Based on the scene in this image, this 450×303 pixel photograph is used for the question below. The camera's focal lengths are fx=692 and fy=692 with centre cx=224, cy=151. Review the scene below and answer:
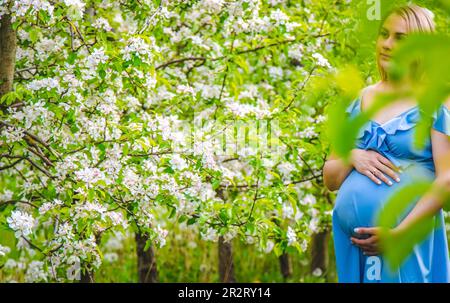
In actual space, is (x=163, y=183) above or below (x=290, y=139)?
below

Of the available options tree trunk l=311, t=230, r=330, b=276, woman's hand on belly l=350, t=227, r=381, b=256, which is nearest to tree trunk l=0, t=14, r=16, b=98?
woman's hand on belly l=350, t=227, r=381, b=256

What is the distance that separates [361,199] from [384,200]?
0.08 metres

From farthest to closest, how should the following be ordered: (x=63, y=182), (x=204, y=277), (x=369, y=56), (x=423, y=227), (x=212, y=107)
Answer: (x=204, y=277) → (x=212, y=107) → (x=63, y=182) → (x=369, y=56) → (x=423, y=227)

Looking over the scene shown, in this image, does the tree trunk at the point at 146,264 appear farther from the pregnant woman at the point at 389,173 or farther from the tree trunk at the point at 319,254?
the pregnant woman at the point at 389,173

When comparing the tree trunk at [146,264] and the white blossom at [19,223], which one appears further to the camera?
the tree trunk at [146,264]

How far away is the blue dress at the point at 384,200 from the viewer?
7.64 feet

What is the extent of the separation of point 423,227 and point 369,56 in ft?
2.00

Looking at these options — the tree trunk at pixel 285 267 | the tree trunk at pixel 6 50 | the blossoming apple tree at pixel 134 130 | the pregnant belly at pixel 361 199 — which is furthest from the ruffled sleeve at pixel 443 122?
the tree trunk at pixel 285 267

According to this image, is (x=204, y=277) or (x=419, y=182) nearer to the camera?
(x=419, y=182)

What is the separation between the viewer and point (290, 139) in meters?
Result: 4.00

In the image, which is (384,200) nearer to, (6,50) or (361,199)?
(361,199)
